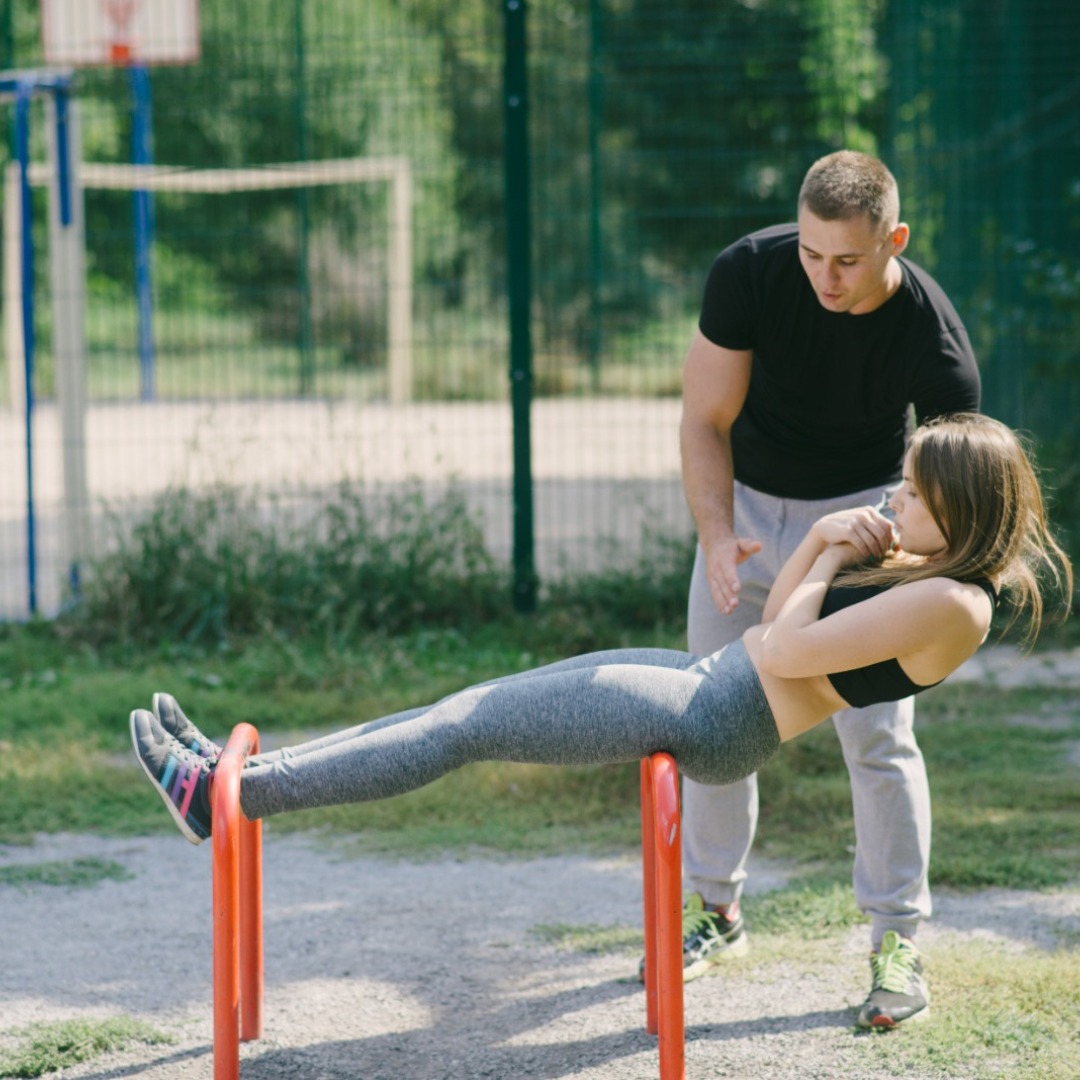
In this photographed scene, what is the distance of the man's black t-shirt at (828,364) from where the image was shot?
3.20 meters

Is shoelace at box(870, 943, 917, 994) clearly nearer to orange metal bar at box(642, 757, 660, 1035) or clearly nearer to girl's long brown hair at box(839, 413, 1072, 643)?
orange metal bar at box(642, 757, 660, 1035)

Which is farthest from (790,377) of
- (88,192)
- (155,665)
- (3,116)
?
(88,192)

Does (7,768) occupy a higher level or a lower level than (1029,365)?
lower

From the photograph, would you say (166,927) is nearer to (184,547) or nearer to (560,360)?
(184,547)

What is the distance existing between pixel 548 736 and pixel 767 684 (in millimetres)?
415

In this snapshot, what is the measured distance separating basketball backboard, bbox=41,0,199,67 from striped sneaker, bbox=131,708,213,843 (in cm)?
1137

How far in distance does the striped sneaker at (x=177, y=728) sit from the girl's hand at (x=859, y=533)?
123 centimetres

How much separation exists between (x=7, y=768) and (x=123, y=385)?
12102 mm

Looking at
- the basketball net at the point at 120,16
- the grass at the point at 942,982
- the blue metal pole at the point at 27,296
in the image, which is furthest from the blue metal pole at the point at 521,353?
the basketball net at the point at 120,16

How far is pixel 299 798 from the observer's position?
2818 mm

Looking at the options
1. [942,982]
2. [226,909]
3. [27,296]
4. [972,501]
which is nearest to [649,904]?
[942,982]

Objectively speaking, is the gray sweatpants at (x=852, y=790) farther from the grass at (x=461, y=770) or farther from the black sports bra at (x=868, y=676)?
the black sports bra at (x=868, y=676)

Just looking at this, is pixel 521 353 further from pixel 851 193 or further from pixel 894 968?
pixel 894 968

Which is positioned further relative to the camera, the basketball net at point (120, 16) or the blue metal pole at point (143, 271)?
the basketball net at point (120, 16)
